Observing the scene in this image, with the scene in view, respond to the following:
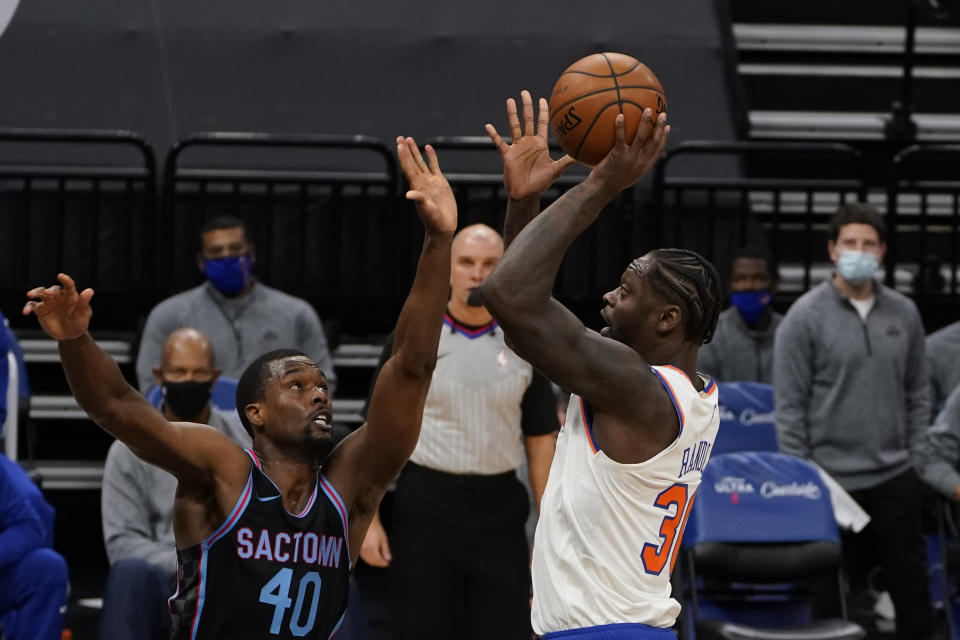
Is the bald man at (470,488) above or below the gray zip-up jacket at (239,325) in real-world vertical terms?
below

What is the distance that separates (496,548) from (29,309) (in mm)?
2508

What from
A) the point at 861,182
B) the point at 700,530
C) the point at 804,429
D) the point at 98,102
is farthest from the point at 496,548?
the point at 98,102

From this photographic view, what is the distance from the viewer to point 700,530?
600 cm

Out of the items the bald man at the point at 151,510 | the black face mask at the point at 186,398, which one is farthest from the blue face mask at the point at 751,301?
the black face mask at the point at 186,398

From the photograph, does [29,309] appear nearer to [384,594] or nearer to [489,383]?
[489,383]

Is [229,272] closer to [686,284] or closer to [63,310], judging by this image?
[63,310]

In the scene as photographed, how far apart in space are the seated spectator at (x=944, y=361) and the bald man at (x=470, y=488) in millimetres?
2825

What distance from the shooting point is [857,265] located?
679cm

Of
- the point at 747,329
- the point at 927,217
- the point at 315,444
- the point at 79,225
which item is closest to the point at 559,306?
the point at 315,444

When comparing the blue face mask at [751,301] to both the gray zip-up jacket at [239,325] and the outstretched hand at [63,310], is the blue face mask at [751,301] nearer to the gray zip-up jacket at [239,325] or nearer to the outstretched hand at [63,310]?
the gray zip-up jacket at [239,325]

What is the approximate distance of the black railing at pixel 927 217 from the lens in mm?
8422

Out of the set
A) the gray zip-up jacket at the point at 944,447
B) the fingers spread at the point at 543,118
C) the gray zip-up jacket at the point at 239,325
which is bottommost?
the gray zip-up jacket at the point at 944,447

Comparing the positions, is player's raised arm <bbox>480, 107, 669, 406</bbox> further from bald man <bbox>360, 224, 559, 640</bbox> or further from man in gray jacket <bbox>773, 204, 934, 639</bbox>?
man in gray jacket <bbox>773, 204, 934, 639</bbox>

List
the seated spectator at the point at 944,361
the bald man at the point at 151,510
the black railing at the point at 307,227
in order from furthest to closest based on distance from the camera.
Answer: the black railing at the point at 307,227 < the seated spectator at the point at 944,361 < the bald man at the point at 151,510
